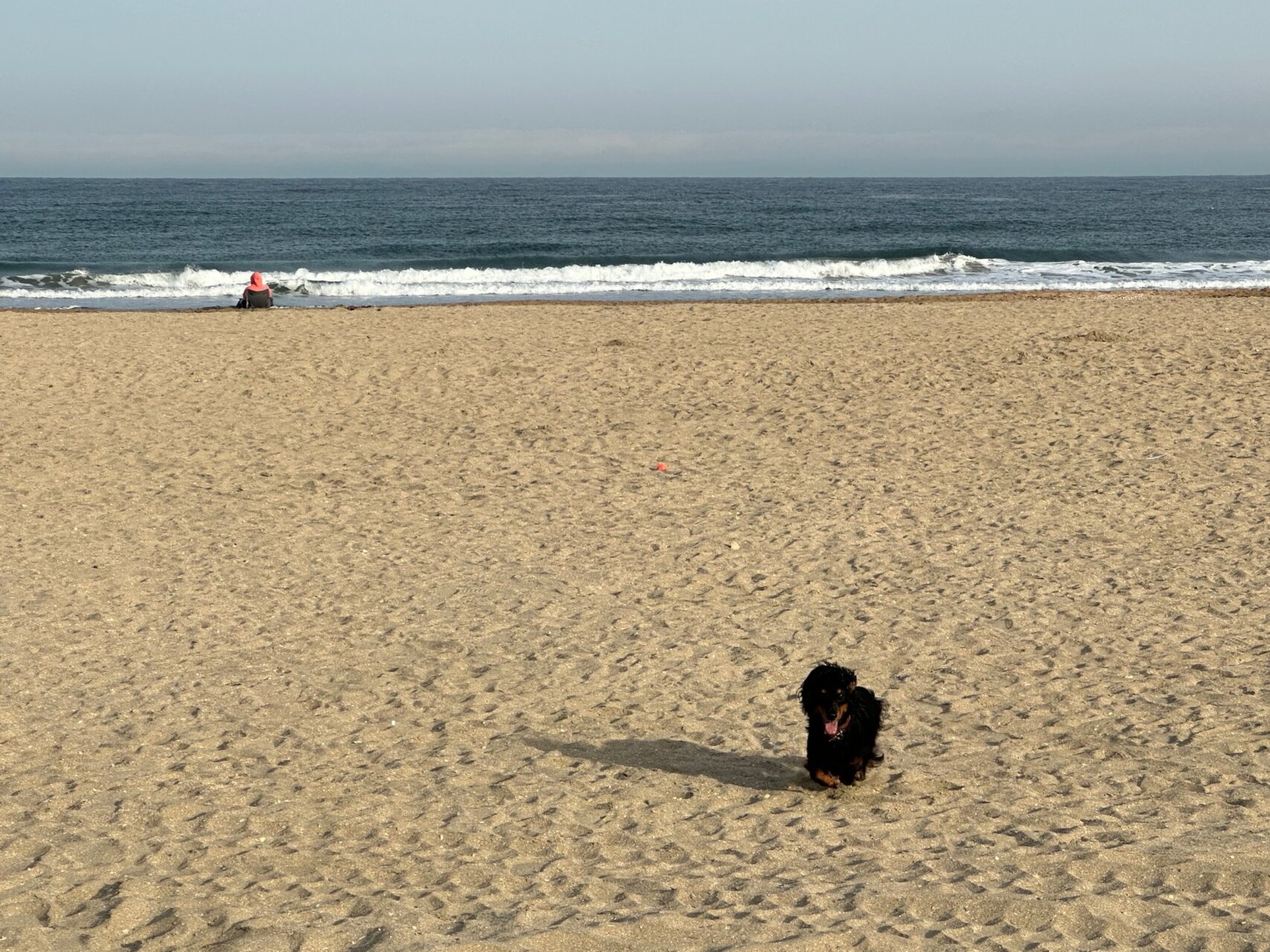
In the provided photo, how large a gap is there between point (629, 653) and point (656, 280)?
25.2 m

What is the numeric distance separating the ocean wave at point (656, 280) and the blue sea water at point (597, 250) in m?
0.10

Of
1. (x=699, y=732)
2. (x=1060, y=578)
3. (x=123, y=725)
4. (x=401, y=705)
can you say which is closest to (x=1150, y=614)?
(x=1060, y=578)

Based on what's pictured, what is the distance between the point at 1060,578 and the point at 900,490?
232 cm

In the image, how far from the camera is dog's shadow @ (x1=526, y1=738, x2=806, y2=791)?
5.67m

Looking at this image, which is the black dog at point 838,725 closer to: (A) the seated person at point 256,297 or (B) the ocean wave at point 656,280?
(A) the seated person at point 256,297

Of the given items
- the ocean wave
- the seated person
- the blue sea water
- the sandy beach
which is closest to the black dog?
the sandy beach

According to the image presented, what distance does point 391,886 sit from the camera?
4.72 metres

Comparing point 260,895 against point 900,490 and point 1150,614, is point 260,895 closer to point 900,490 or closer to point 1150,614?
point 1150,614

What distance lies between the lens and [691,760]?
5.89 metres

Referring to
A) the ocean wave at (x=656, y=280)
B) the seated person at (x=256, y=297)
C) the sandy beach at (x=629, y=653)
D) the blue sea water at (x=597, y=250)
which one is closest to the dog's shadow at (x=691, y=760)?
the sandy beach at (x=629, y=653)

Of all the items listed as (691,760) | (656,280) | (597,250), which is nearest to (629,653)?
(691,760)

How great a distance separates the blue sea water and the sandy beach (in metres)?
14.2

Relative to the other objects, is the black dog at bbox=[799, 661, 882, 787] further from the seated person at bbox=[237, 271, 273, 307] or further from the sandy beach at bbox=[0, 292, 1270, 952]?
the seated person at bbox=[237, 271, 273, 307]

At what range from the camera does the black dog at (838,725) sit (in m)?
5.18
